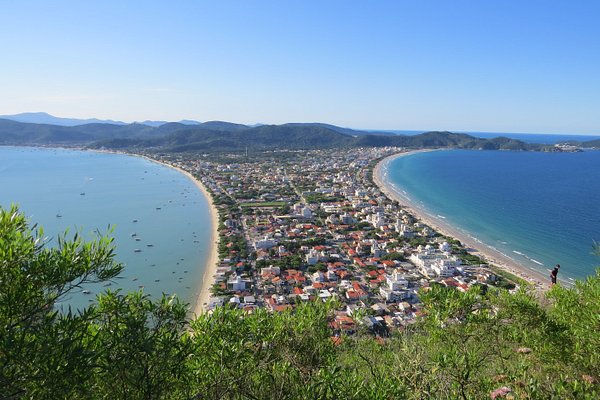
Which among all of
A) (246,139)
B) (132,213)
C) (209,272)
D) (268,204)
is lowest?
(209,272)

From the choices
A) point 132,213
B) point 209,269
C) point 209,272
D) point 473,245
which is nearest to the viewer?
point 209,272

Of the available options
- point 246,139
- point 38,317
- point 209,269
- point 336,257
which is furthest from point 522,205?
point 246,139

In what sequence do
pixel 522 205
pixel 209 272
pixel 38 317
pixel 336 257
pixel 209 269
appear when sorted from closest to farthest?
pixel 38 317, pixel 209 272, pixel 209 269, pixel 336 257, pixel 522 205

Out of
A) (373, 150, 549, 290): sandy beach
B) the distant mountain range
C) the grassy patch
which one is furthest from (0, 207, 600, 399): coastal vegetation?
the distant mountain range

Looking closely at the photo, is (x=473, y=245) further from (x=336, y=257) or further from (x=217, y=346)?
(x=217, y=346)

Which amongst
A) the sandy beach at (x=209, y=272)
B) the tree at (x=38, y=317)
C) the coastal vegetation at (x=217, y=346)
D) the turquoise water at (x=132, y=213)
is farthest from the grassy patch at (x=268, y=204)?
the tree at (x=38, y=317)

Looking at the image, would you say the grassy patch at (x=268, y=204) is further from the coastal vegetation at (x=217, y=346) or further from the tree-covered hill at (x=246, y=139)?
the tree-covered hill at (x=246, y=139)
